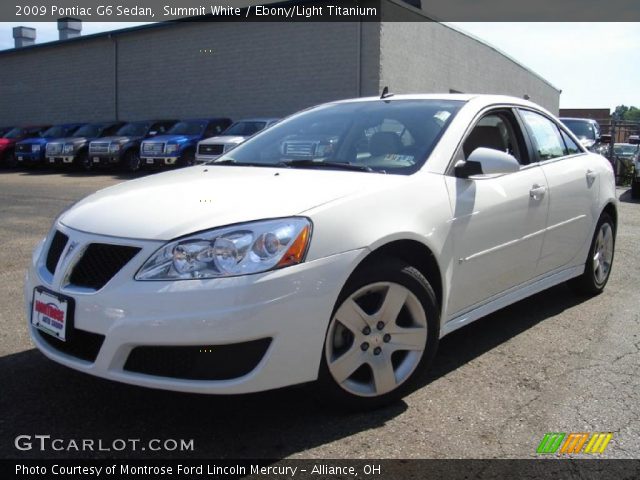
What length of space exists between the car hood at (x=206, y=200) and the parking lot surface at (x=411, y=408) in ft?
2.80

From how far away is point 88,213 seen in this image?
3.05 metres

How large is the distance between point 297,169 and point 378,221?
750 mm

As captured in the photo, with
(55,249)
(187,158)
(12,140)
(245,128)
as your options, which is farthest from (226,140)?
(55,249)

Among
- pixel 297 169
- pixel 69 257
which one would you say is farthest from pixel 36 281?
pixel 297 169

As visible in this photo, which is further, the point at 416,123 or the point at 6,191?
the point at 6,191

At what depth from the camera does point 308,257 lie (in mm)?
2662

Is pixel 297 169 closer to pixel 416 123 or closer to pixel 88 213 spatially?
pixel 416 123

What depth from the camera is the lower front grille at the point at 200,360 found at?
8.42 feet

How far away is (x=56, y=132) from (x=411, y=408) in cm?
2328

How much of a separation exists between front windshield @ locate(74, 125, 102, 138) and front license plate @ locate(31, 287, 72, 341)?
67.9 feet

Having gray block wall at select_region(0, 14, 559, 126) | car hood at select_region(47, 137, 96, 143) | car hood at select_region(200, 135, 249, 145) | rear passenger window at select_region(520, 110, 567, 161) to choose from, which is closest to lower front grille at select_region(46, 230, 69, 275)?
rear passenger window at select_region(520, 110, 567, 161)

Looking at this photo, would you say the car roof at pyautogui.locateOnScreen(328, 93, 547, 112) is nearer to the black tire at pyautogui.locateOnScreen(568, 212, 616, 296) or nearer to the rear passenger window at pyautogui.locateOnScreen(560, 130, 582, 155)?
the rear passenger window at pyautogui.locateOnScreen(560, 130, 582, 155)

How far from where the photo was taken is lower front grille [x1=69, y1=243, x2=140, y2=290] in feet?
8.75

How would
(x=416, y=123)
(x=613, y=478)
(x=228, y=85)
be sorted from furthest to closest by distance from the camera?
(x=228, y=85)
(x=416, y=123)
(x=613, y=478)
